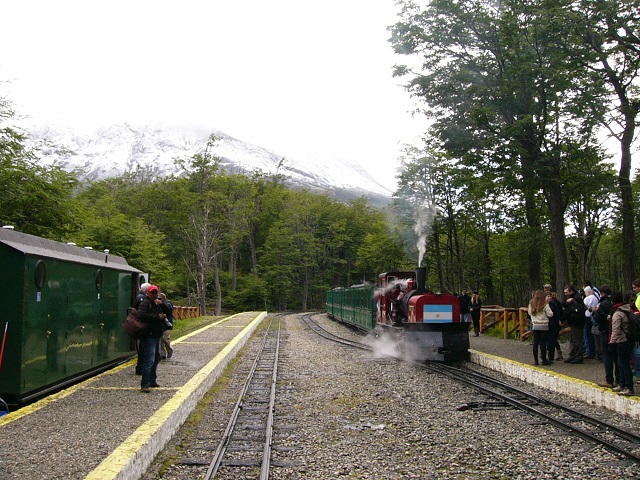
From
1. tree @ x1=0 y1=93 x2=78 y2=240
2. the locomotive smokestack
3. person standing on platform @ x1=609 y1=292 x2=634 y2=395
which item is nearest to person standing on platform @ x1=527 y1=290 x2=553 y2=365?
the locomotive smokestack

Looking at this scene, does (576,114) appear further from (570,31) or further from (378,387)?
(378,387)

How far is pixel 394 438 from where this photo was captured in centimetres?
730

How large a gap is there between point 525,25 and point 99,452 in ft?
47.8

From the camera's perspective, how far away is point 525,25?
15.5m

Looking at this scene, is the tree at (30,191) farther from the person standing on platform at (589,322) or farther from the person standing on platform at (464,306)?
the person standing on platform at (589,322)

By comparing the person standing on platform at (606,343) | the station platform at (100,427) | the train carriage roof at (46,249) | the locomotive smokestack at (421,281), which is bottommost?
the station platform at (100,427)

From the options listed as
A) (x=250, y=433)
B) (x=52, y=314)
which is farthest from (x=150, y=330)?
(x=250, y=433)

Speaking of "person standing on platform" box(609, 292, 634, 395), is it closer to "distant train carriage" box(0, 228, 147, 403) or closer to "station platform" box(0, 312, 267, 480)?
"station platform" box(0, 312, 267, 480)

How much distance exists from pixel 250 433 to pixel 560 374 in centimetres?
618

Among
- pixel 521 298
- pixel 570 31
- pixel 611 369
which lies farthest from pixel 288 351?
pixel 521 298

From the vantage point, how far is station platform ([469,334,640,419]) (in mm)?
8734

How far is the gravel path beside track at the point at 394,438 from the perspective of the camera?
5.99 meters

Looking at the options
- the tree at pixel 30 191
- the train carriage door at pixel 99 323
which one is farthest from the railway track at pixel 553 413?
the tree at pixel 30 191

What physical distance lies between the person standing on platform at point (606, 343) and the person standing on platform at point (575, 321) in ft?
5.99
